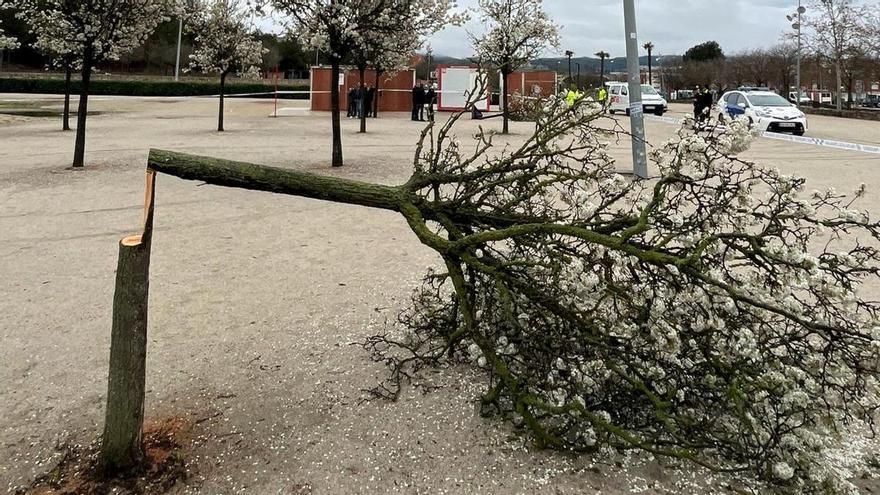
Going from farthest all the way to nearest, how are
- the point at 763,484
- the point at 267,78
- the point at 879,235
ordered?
the point at 267,78 < the point at 879,235 < the point at 763,484

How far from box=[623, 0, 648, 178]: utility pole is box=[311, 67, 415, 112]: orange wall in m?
22.9

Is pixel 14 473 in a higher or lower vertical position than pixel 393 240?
lower

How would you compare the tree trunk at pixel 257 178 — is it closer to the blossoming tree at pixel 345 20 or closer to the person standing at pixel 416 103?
the blossoming tree at pixel 345 20

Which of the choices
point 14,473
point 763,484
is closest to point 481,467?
point 763,484

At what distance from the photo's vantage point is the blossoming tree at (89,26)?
1133 centimetres

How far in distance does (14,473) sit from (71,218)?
250 inches

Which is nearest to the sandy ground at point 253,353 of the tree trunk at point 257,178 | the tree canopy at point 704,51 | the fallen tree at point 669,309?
the fallen tree at point 669,309

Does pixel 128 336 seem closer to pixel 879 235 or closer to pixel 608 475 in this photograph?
pixel 608 475

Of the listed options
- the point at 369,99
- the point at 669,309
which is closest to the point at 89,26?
the point at 669,309

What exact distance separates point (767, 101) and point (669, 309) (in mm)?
23230

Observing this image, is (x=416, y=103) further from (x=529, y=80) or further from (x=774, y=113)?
(x=774, y=113)

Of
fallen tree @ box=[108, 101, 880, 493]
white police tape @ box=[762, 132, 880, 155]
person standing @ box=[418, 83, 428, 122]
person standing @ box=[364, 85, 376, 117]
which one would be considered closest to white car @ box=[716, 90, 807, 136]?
white police tape @ box=[762, 132, 880, 155]

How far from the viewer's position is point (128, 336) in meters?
2.83

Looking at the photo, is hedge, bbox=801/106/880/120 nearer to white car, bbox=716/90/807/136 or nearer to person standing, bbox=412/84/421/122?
white car, bbox=716/90/807/136
